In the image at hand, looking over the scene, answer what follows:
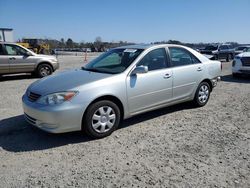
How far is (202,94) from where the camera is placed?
Answer: 20.0 ft

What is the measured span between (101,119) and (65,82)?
90cm

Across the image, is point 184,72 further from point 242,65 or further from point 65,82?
point 242,65

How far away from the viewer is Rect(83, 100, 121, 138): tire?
409cm

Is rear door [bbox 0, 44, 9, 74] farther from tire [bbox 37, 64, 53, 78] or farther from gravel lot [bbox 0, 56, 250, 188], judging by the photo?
gravel lot [bbox 0, 56, 250, 188]

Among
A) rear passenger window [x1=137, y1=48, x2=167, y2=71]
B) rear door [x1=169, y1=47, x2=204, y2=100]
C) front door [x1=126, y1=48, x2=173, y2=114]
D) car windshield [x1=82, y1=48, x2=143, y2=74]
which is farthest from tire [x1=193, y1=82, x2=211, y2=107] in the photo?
car windshield [x1=82, y1=48, x2=143, y2=74]

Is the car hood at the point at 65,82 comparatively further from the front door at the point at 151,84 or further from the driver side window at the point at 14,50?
the driver side window at the point at 14,50

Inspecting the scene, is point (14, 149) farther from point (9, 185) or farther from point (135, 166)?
point (135, 166)

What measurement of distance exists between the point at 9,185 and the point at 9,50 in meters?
8.53

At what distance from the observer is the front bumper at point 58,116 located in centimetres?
385

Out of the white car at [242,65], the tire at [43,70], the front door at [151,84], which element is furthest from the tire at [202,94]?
the tire at [43,70]

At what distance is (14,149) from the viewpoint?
3.91 m

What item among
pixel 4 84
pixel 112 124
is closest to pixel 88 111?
pixel 112 124

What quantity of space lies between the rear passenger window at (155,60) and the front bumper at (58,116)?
161 cm

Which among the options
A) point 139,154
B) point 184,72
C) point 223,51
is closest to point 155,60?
point 184,72
